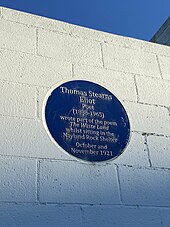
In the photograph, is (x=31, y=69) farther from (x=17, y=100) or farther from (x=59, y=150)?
(x=59, y=150)

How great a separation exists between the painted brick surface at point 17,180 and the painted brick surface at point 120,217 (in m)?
0.35

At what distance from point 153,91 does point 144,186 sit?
0.81 metres

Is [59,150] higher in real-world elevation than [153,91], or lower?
lower

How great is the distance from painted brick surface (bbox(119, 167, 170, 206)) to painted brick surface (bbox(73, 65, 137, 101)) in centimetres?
58

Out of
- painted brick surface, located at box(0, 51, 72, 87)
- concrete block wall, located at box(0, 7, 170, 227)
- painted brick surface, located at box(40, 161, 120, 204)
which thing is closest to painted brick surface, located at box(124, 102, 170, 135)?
concrete block wall, located at box(0, 7, 170, 227)

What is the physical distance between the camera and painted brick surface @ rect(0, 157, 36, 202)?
1953mm

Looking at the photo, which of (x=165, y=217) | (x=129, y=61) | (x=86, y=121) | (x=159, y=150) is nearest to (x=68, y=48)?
(x=129, y=61)

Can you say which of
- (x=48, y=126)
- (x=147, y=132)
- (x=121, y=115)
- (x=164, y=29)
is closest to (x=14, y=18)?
(x=48, y=126)

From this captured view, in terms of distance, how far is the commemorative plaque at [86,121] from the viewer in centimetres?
225

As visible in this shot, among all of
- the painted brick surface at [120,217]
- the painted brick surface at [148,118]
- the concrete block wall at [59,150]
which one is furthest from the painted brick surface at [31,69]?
the painted brick surface at [120,217]

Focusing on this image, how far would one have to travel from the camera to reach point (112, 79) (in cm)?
266

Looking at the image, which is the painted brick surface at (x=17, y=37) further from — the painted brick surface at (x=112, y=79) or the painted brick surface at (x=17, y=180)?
the painted brick surface at (x=17, y=180)

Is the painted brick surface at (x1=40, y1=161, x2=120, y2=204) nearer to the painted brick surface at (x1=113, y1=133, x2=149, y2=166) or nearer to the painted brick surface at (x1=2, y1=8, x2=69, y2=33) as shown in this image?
the painted brick surface at (x1=113, y1=133, x2=149, y2=166)

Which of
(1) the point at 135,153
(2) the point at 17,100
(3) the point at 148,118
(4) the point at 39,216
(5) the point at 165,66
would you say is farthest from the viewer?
(5) the point at 165,66
